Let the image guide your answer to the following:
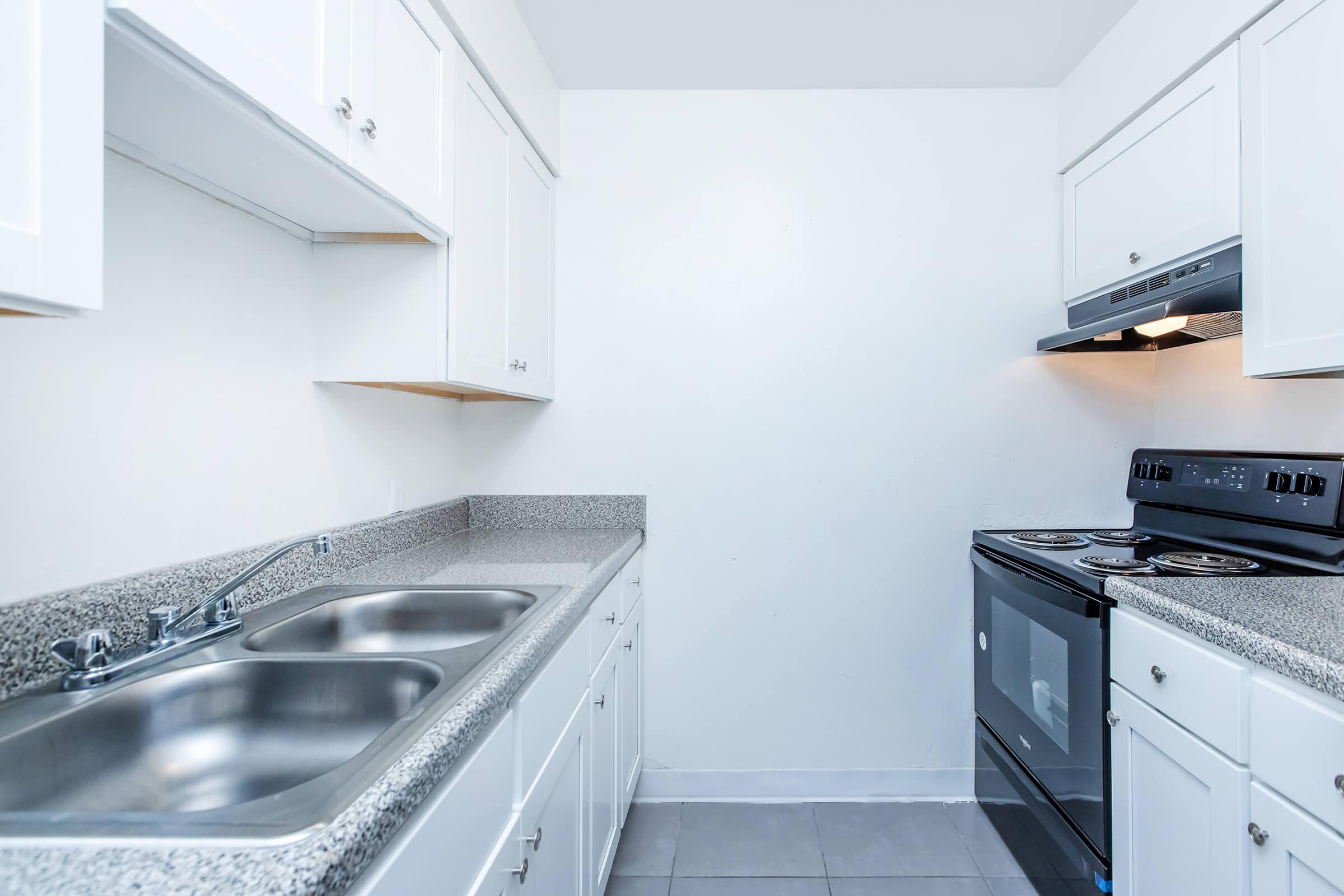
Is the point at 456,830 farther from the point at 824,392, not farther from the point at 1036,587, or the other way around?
the point at 824,392

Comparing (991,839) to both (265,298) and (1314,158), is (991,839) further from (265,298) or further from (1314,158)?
(265,298)

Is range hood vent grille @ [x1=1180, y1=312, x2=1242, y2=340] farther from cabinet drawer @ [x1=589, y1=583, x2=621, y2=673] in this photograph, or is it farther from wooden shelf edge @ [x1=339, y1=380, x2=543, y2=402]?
wooden shelf edge @ [x1=339, y1=380, x2=543, y2=402]

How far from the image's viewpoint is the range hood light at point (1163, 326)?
5.31ft

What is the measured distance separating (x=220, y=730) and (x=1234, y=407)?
256 cm

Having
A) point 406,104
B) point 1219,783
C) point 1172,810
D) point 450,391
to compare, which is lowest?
point 1172,810

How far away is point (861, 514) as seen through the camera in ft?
7.25

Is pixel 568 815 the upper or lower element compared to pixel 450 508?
lower

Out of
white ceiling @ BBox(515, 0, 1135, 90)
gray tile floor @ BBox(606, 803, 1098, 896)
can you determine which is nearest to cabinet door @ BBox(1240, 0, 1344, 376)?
white ceiling @ BBox(515, 0, 1135, 90)

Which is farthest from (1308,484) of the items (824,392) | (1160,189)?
(824,392)

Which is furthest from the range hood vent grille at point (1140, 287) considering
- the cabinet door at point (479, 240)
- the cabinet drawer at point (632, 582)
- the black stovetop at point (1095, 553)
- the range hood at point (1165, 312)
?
the cabinet door at point (479, 240)

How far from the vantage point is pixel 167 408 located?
1.08m

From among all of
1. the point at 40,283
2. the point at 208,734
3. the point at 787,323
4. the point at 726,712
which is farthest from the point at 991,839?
the point at 40,283

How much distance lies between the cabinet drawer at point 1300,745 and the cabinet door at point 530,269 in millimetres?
1708

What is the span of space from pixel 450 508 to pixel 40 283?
1.58m
